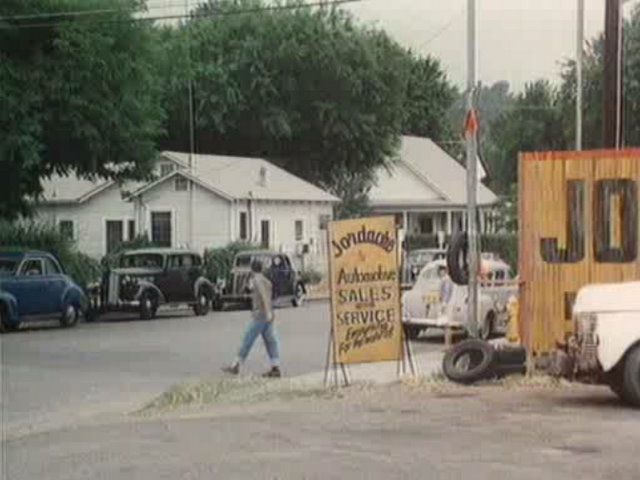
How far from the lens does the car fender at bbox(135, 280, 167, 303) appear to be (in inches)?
1428

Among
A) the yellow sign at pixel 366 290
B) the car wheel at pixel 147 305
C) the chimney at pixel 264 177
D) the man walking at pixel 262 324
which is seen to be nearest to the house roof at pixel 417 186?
the chimney at pixel 264 177

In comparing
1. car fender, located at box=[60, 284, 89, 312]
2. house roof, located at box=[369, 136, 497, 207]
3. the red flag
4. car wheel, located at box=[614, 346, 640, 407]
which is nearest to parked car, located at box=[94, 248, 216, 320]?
car fender, located at box=[60, 284, 89, 312]

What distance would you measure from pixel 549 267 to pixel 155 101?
21903 mm

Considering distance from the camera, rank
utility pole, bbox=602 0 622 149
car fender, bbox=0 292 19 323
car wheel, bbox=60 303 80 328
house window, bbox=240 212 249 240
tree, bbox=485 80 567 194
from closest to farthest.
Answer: utility pole, bbox=602 0 622 149, car fender, bbox=0 292 19 323, car wheel, bbox=60 303 80 328, house window, bbox=240 212 249 240, tree, bbox=485 80 567 194

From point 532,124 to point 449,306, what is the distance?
46926 millimetres

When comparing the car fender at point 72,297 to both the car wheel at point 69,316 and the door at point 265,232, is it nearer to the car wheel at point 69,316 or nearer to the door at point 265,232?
the car wheel at point 69,316

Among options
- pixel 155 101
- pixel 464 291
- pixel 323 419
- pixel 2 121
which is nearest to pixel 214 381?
pixel 323 419

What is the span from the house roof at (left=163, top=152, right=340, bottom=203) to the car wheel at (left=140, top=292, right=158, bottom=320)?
15.9 m

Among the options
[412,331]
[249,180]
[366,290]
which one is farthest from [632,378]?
[249,180]

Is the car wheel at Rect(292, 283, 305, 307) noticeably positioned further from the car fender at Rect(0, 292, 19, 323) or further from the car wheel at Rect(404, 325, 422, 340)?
the car wheel at Rect(404, 325, 422, 340)

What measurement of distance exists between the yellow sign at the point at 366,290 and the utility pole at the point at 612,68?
454cm

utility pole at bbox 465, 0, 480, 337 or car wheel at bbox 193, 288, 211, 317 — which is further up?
utility pole at bbox 465, 0, 480, 337

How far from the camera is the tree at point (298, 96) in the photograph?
6500cm

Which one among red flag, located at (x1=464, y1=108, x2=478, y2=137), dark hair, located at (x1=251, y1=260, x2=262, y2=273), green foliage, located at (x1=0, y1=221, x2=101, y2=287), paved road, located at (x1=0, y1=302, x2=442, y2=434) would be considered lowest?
paved road, located at (x1=0, y1=302, x2=442, y2=434)
